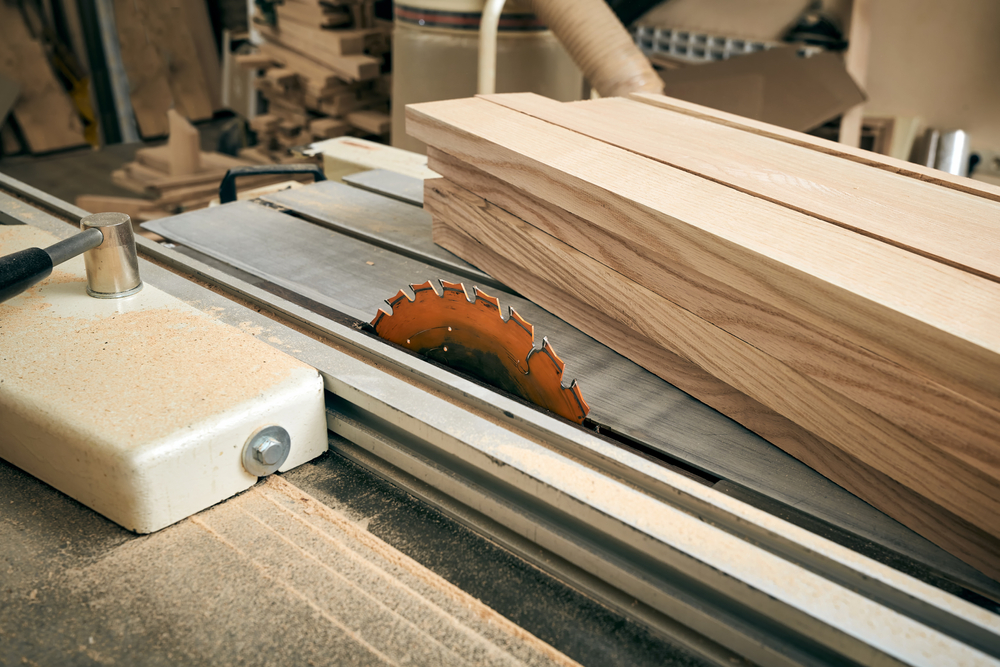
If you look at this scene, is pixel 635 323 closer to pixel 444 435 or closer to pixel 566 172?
pixel 566 172

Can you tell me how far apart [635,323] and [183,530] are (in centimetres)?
66

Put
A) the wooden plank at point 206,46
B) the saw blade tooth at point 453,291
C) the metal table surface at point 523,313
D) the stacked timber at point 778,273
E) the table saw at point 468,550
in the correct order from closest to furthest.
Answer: the table saw at point 468,550
the stacked timber at point 778,273
the metal table surface at point 523,313
the saw blade tooth at point 453,291
the wooden plank at point 206,46

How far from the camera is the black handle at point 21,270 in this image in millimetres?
846

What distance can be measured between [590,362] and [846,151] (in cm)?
60

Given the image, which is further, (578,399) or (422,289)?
(422,289)

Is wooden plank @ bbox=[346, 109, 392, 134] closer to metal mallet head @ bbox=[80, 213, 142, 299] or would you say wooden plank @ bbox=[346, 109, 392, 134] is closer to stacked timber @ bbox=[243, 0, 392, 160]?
stacked timber @ bbox=[243, 0, 392, 160]

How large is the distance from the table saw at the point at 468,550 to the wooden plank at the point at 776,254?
212 mm

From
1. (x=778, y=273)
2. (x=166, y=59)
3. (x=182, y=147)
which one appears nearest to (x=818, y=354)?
(x=778, y=273)

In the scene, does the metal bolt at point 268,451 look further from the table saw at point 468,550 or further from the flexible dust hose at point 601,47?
the flexible dust hose at point 601,47

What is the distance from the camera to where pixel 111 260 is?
940mm

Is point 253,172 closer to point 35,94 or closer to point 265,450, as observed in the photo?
point 265,450

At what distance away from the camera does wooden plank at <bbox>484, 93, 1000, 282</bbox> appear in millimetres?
885

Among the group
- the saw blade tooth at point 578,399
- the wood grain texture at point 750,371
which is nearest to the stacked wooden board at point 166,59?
the wood grain texture at point 750,371

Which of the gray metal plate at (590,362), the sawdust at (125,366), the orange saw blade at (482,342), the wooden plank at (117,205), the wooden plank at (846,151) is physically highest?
the wooden plank at (846,151)
